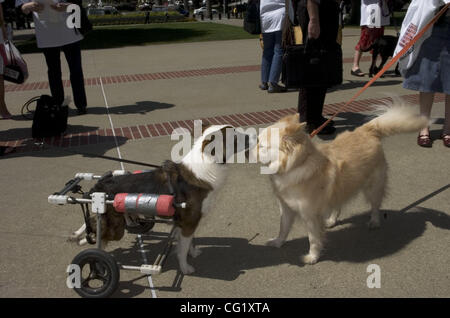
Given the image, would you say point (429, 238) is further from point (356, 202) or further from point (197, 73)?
point (197, 73)

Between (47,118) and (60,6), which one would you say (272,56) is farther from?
(47,118)

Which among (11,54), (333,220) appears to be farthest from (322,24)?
(11,54)

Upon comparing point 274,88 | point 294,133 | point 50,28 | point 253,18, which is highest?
point 253,18

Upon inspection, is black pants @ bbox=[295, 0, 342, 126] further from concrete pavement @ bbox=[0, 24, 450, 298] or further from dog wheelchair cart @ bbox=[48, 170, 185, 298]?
dog wheelchair cart @ bbox=[48, 170, 185, 298]

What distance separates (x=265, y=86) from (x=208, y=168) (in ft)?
21.9

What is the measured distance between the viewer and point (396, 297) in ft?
9.57

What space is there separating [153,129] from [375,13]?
21.5ft

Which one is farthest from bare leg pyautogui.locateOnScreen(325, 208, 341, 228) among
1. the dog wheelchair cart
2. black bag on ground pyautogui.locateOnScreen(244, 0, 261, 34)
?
black bag on ground pyautogui.locateOnScreen(244, 0, 261, 34)

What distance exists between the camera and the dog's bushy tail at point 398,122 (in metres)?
3.64

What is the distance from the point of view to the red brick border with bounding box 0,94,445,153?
6395 millimetres

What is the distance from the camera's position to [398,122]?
3.63 m

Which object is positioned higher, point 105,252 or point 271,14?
point 271,14

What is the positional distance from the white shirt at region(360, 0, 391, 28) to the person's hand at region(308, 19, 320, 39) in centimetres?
531

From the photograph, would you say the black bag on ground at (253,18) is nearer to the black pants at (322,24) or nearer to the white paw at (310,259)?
the black pants at (322,24)
